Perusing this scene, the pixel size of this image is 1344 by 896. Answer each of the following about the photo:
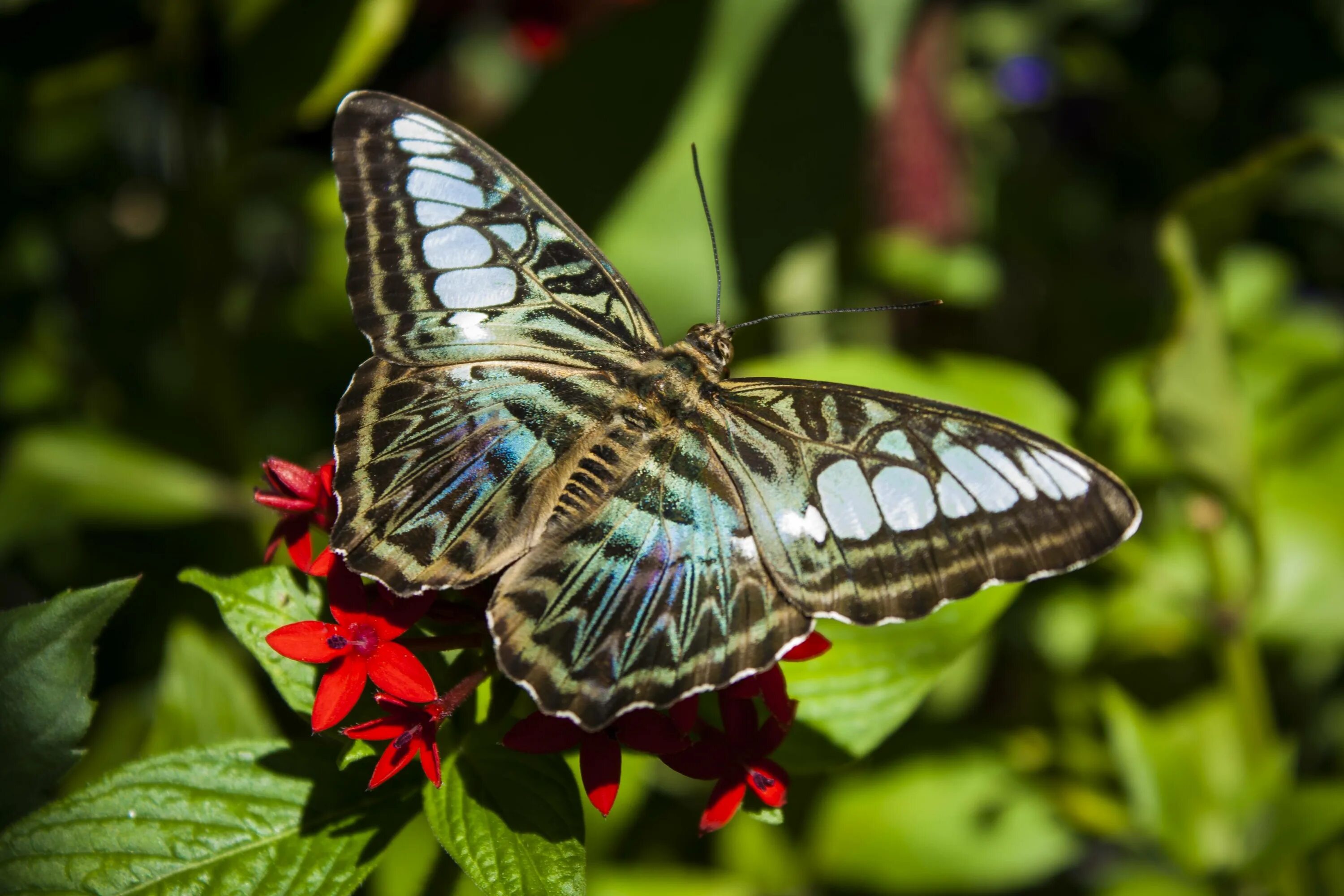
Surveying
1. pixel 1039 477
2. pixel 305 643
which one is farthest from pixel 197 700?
pixel 1039 477

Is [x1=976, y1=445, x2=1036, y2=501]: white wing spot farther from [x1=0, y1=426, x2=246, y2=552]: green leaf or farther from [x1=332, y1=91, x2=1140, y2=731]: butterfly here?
[x1=0, y1=426, x2=246, y2=552]: green leaf

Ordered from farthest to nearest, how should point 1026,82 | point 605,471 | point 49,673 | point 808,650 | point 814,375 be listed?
point 1026,82 → point 814,375 → point 605,471 → point 808,650 → point 49,673

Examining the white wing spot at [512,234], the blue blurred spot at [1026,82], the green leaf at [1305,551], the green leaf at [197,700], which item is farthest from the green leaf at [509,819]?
the blue blurred spot at [1026,82]

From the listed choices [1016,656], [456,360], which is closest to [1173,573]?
[1016,656]

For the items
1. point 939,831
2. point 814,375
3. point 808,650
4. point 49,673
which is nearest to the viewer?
point 49,673

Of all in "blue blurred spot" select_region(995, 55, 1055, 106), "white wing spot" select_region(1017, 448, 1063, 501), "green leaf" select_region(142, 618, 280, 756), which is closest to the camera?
"white wing spot" select_region(1017, 448, 1063, 501)

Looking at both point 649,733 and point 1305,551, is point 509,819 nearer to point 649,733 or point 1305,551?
point 649,733

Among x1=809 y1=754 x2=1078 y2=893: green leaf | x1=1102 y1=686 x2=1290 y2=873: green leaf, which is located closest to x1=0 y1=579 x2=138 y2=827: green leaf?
x1=809 y1=754 x2=1078 y2=893: green leaf
